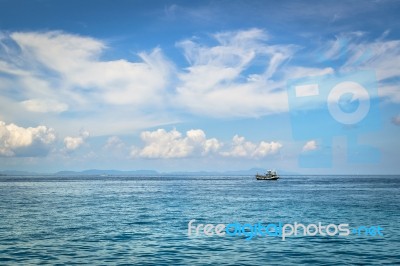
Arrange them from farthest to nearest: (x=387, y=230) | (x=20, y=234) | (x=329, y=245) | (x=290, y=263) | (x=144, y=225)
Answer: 1. (x=144, y=225)
2. (x=387, y=230)
3. (x=20, y=234)
4. (x=329, y=245)
5. (x=290, y=263)

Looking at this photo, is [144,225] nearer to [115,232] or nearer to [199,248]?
[115,232]

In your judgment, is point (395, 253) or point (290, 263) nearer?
point (290, 263)

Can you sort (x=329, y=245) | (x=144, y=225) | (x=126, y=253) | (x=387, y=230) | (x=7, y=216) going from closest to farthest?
1. (x=126, y=253)
2. (x=329, y=245)
3. (x=387, y=230)
4. (x=144, y=225)
5. (x=7, y=216)

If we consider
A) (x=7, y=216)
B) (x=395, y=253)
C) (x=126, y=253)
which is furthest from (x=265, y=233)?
(x=7, y=216)

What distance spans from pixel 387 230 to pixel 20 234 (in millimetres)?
35804

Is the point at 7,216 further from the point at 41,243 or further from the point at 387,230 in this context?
the point at 387,230

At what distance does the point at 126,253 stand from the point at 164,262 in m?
3.83

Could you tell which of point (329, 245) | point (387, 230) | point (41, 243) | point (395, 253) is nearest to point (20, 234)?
point (41, 243)

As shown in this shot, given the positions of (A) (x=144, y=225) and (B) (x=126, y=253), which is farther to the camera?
(A) (x=144, y=225)

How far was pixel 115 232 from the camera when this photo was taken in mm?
37781

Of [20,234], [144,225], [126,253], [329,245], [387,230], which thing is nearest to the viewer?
[126,253]

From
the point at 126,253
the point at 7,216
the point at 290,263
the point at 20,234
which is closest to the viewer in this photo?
the point at 290,263

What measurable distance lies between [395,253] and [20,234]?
106 feet

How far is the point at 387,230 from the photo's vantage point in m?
39.2
